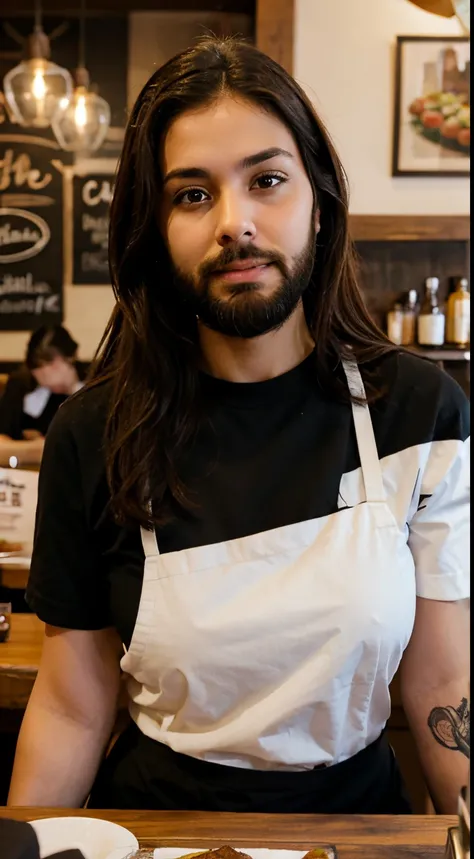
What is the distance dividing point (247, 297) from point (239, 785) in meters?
0.65

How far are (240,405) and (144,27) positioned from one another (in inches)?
144

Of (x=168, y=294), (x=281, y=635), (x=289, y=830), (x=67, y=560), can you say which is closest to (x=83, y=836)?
(x=289, y=830)

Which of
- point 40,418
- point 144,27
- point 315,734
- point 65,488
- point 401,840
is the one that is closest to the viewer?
point 401,840

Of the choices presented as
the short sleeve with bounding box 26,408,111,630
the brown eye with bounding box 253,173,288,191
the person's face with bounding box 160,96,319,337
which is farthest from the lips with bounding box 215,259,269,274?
the short sleeve with bounding box 26,408,111,630

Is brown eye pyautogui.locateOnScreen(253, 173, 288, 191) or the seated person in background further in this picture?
the seated person in background

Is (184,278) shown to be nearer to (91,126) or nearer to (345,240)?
(345,240)

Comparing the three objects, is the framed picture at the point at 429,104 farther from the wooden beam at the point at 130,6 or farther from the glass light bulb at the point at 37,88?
the glass light bulb at the point at 37,88

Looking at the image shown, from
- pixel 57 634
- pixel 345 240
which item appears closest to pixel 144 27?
pixel 345 240

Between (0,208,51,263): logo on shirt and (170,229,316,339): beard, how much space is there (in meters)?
3.52

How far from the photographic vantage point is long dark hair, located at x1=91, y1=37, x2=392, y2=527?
1.23 metres

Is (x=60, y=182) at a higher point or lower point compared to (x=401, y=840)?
higher

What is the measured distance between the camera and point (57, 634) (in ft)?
4.25

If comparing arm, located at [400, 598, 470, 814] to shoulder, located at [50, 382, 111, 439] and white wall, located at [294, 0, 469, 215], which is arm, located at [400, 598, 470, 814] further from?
white wall, located at [294, 0, 469, 215]

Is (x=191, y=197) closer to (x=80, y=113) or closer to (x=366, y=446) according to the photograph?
(x=366, y=446)
